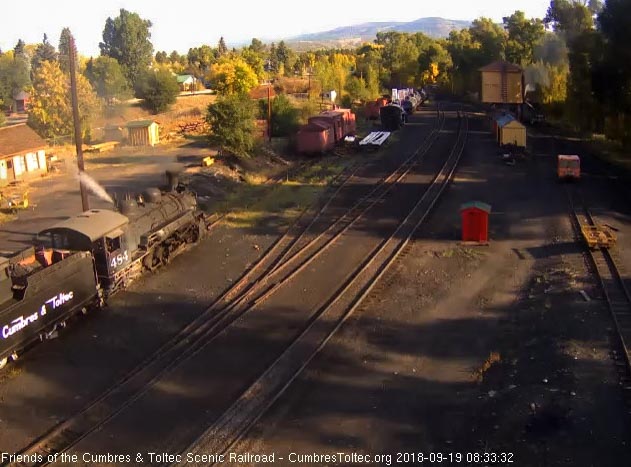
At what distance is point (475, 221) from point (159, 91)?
61.6 metres

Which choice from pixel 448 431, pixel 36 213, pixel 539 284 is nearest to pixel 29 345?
pixel 448 431

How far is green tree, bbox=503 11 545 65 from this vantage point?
7775 centimetres

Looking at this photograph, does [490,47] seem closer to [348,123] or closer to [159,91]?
[159,91]

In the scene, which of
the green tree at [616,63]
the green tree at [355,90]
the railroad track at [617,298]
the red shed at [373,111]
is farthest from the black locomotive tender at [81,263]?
the green tree at [355,90]

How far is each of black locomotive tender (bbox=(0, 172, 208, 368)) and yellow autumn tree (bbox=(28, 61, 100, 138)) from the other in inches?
1388

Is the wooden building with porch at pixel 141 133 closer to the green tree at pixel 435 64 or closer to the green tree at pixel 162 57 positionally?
the green tree at pixel 435 64

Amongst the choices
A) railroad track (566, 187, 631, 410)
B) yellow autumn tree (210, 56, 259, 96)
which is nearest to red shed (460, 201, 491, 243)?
railroad track (566, 187, 631, 410)

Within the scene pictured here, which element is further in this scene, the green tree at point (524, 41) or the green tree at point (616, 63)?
the green tree at point (524, 41)

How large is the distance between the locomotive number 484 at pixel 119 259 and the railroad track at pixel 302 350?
545cm

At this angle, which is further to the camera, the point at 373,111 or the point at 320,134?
the point at 373,111

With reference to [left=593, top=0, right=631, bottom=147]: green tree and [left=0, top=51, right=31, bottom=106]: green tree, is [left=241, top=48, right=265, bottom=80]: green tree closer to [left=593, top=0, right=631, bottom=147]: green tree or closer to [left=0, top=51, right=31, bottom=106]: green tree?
[left=0, top=51, right=31, bottom=106]: green tree

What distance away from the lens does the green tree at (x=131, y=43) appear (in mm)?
97312

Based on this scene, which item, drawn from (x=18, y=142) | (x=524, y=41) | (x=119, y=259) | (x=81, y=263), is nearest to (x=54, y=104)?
(x=18, y=142)

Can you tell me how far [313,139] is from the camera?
129 feet
